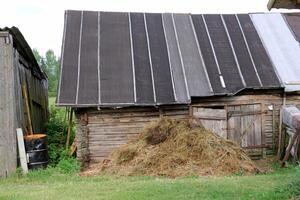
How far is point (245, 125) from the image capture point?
524 inches

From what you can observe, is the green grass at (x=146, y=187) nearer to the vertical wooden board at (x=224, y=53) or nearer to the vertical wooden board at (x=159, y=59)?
the vertical wooden board at (x=159, y=59)

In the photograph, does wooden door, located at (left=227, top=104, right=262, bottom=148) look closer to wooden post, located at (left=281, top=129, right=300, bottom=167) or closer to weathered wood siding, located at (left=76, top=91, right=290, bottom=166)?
weathered wood siding, located at (left=76, top=91, right=290, bottom=166)

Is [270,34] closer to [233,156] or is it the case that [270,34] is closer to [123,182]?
[233,156]

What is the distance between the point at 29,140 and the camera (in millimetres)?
11523

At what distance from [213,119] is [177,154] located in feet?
7.74

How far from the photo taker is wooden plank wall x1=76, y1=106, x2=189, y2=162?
41.5 feet

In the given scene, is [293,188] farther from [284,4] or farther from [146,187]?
[284,4]

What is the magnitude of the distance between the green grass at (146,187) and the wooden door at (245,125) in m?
3.23

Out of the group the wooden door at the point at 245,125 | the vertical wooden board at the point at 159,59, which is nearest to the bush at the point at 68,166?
the vertical wooden board at the point at 159,59

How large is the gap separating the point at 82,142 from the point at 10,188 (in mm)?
3459

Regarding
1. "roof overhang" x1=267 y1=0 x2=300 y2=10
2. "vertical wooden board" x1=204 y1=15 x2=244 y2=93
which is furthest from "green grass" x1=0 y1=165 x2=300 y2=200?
"vertical wooden board" x1=204 y1=15 x2=244 y2=93

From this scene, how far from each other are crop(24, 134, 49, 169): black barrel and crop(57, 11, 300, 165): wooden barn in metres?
1.17

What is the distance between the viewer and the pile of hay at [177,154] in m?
10.8

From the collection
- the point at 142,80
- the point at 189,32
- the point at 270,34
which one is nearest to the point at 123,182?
the point at 142,80
